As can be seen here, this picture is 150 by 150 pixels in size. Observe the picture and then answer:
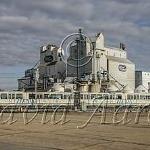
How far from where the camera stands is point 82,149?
1588 cm

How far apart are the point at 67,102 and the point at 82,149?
7755 cm

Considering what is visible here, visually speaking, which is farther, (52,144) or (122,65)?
(122,65)

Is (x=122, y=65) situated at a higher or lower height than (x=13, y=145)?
higher

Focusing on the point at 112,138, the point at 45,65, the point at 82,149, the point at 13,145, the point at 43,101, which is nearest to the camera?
the point at 82,149

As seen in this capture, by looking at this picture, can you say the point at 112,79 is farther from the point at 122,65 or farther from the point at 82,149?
the point at 82,149

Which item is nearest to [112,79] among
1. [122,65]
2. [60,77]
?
[122,65]

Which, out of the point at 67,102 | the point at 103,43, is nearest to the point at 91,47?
the point at 103,43

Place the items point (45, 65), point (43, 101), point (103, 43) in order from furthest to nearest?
point (45, 65), point (103, 43), point (43, 101)

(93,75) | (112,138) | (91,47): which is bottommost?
(112,138)

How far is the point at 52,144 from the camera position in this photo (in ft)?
57.5

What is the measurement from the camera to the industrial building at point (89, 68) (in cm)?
15762

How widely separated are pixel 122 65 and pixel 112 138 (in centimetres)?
15578

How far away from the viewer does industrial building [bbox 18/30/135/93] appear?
517 ft

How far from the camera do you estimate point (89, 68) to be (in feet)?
534
